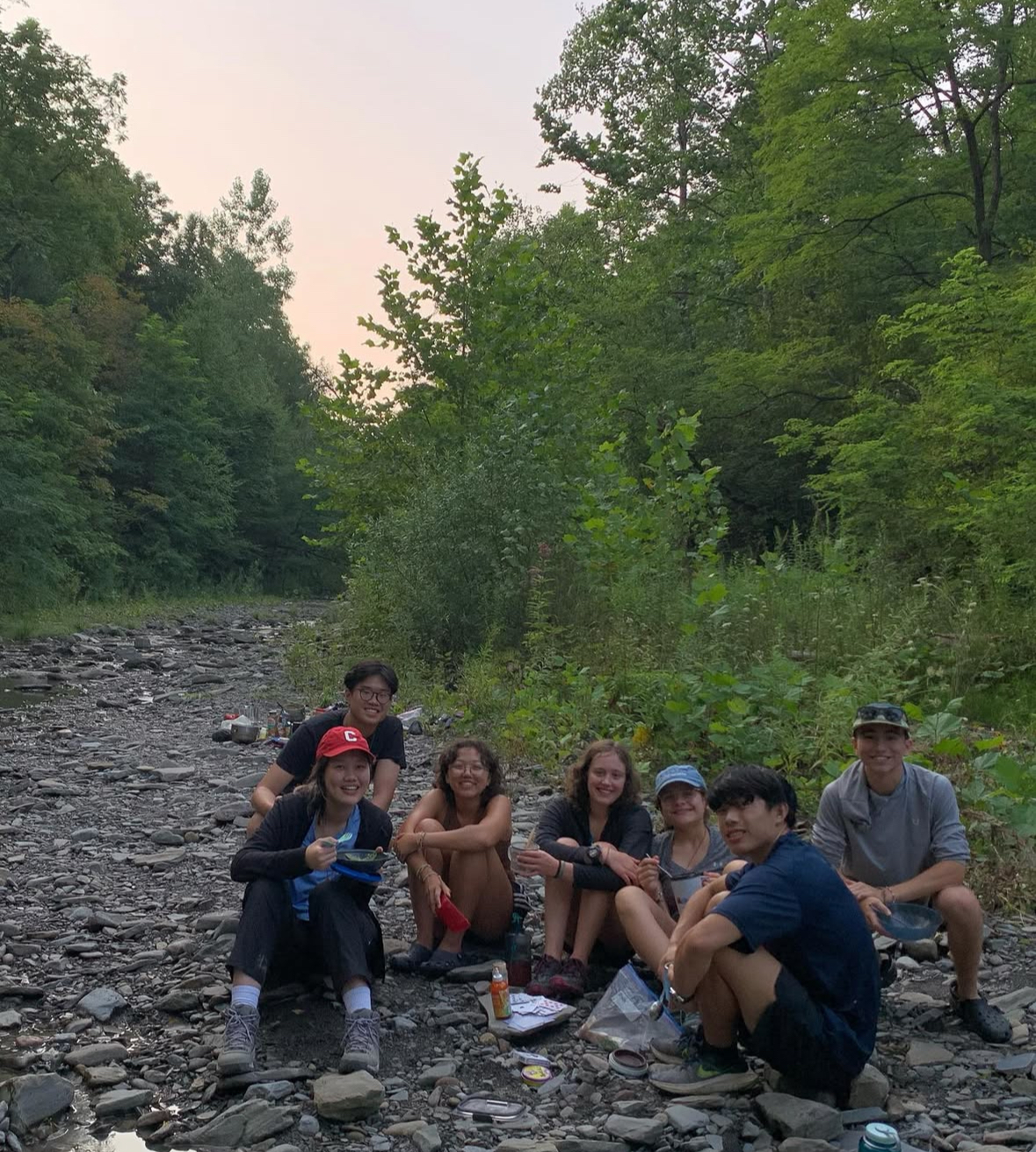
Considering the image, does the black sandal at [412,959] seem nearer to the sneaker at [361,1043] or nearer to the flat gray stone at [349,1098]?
the sneaker at [361,1043]

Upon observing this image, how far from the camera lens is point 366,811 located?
457cm

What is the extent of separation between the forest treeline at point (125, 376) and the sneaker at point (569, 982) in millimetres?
19385

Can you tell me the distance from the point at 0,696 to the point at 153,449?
26.5 meters

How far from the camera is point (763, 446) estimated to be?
69.4 ft

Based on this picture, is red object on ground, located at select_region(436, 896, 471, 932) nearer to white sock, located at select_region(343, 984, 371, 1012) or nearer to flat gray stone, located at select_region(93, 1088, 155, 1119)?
white sock, located at select_region(343, 984, 371, 1012)

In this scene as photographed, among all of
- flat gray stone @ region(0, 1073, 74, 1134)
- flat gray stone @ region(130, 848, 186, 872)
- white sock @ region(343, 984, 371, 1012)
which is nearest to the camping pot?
flat gray stone @ region(130, 848, 186, 872)

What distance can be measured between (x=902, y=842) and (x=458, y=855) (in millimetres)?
1903

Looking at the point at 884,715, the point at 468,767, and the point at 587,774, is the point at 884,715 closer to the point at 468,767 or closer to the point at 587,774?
the point at 587,774

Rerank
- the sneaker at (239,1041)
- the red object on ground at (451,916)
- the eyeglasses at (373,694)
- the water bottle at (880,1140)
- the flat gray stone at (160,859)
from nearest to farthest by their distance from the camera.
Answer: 1. the water bottle at (880,1140)
2. the sneaker at (239,1041)
3. the red object on ground at (451,916)
4. the eyeglasses at (373,694)
5. the flat gray stone at (160,859)

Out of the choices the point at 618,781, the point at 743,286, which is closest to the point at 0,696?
the point at 618,781

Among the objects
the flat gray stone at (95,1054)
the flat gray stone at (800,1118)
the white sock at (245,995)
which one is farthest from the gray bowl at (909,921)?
the flat gray stone at (95,1054)

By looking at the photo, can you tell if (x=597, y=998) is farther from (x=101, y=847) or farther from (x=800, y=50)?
(x=800, y=50)

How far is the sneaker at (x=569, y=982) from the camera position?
455 centimetres

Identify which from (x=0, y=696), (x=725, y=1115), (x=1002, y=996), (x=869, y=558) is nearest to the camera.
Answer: (x=725, y=1115)
